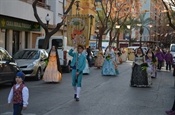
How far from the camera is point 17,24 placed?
1131 inches

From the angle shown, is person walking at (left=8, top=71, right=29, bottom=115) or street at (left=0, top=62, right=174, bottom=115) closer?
person walking at (left=8, top=71, right=29, bottom=115)

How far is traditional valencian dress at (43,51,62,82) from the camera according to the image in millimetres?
17047

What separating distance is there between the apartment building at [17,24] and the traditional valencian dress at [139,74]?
36.5ft

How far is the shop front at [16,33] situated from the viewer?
2656cm

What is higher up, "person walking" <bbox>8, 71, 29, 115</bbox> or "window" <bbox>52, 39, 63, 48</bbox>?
"window" <bbox>52, 39, 63, 48</bbox>

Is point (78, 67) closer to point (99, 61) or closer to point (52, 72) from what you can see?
point (52, 72)

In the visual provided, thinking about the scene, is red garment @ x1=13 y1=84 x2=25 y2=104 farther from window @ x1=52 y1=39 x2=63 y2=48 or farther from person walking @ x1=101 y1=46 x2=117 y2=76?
window @ x1=52 y1=39 x2=63 y2=48

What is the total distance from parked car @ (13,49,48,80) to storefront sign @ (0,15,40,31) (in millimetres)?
6650

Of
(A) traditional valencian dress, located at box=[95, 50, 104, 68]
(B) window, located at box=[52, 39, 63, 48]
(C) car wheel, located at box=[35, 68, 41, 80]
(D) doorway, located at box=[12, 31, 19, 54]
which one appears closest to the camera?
(C) car wheel, located at box=[35, 68, 41, 80]

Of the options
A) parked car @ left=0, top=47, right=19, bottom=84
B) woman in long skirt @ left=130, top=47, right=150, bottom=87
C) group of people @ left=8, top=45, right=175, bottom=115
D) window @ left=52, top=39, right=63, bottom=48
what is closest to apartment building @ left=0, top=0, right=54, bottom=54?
window @ left=52, top=39, right=63, bottom=48

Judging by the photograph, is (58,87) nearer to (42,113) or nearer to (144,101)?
(144,101)

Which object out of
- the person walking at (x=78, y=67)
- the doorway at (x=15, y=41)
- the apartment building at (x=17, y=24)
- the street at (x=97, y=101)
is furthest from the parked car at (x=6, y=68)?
the doorway at (x=15, y=41)

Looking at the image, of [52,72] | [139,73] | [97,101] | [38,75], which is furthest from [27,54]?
[97,101]

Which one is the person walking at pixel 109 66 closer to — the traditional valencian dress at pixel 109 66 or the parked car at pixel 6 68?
the traditional valencian dress at pixel 109 66
